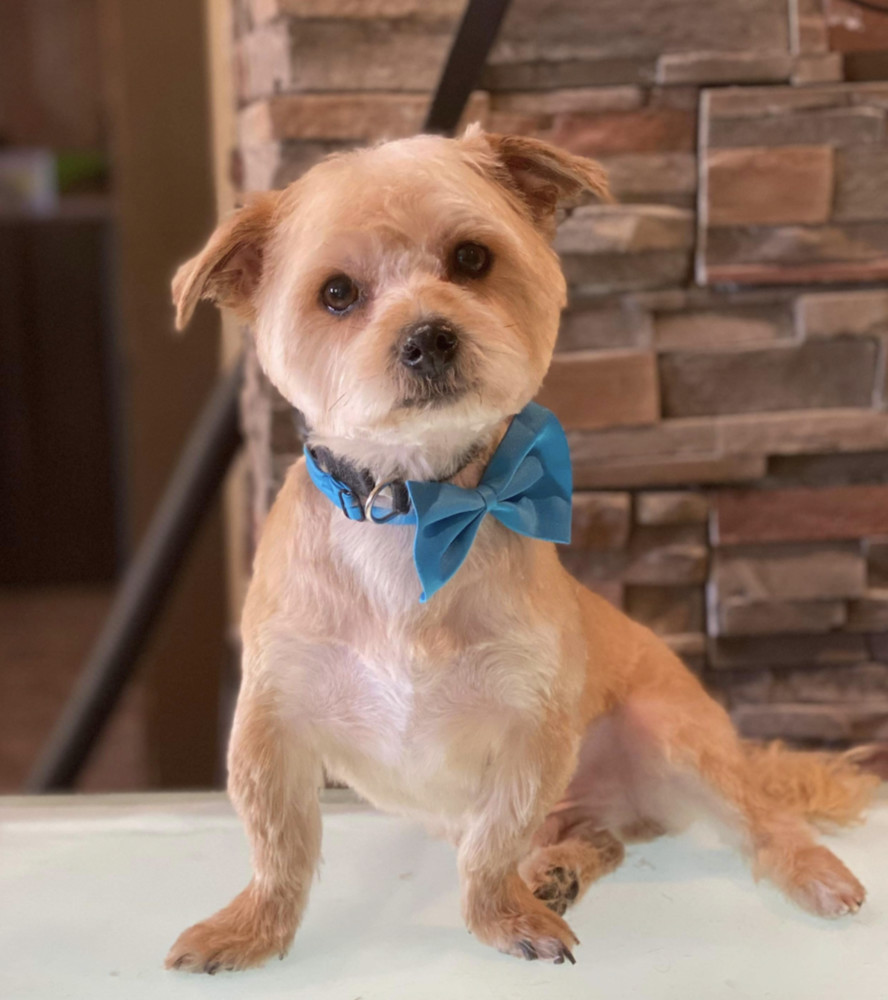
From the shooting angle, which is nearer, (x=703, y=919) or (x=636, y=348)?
(x=703, y=919)

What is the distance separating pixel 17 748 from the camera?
8.11 feet

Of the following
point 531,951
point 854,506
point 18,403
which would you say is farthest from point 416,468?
point 18,403

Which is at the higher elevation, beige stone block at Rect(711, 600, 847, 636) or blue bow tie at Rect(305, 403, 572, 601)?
blue bow tie at Rect(305, 403, 572, 601)

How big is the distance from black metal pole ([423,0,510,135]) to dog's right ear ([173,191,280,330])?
277 mm

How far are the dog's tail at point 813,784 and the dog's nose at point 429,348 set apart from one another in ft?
1.61

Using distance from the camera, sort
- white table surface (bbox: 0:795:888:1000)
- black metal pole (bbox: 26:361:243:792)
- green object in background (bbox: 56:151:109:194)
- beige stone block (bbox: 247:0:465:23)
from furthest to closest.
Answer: green object in background (bbox: 56:151:109:194), black metal pole (bbox: 26:361:243:792), beige stone block (bbox: 247:0:465:23), white table surface (bbox: 0:795:888:1000)

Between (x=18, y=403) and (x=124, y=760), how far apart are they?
1.02 metres

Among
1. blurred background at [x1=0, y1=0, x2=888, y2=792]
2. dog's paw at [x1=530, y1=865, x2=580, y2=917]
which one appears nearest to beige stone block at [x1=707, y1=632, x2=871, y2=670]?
blurred background at [x1=0, y1=0, x2=888, y2=792]

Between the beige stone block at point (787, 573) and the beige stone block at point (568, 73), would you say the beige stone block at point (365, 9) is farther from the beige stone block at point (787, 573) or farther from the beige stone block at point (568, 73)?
the beige stone block at point (787, 573)

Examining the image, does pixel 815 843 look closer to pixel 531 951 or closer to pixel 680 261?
pixel 531 951

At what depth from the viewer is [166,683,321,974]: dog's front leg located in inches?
29.1

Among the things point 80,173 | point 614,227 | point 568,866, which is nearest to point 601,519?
point 614,227

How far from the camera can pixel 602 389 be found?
1139 mm

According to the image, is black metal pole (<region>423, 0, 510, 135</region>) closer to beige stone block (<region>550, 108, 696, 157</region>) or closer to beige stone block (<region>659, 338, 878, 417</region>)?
beige stone block (<region>550, 108, 696, 157</region>)
